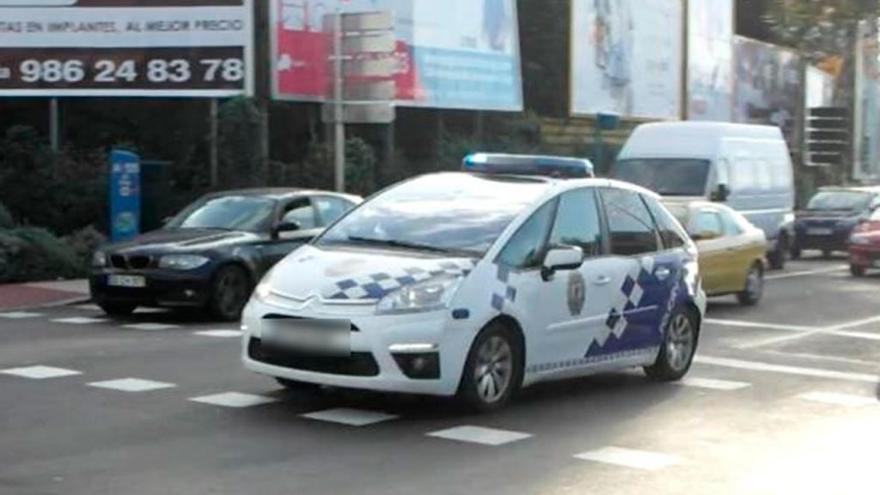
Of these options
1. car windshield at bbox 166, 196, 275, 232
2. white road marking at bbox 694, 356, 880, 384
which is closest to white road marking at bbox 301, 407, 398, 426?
white road marking at bbox 694, 356, 880, 384

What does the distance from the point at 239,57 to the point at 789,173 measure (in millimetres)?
10209

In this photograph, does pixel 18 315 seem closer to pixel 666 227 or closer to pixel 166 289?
pixel 166 289

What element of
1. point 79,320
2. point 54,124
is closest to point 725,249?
point 79,320

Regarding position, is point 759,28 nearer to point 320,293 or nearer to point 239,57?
point 239,57

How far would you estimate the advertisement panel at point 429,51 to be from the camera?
26781 mm

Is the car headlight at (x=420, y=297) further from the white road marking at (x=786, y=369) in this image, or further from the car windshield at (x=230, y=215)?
the car windshield at (x=230, y=215)

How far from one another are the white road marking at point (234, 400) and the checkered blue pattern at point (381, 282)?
3.88 ft

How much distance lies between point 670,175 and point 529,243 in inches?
585

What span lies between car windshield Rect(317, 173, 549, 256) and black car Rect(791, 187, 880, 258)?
2089 centimetres

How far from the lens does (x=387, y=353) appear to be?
9.80m

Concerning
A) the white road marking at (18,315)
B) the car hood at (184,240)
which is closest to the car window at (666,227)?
the car hood at (184,240)

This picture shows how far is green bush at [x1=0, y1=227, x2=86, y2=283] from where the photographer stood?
21094 mm

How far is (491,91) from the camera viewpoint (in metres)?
32.7

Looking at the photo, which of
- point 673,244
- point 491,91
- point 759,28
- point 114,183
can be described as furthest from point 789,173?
point 759,28
